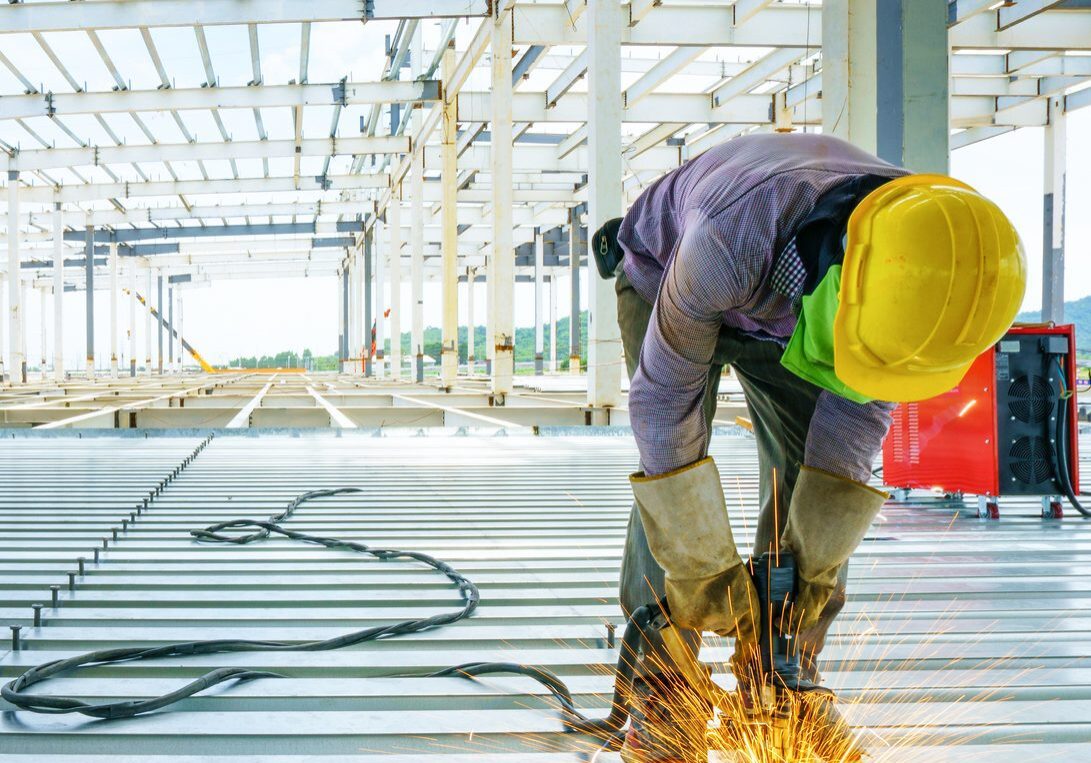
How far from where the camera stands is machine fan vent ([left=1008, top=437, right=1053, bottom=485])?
4195mm

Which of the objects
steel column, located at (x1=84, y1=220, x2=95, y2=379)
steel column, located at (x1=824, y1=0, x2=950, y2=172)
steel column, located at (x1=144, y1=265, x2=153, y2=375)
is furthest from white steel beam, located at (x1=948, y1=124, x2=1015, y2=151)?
steel column, located at (x1=144, y1=265, x2=153, y2=375)

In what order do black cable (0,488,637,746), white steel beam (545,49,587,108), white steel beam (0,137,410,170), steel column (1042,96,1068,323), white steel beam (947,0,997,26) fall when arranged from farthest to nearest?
white steel beam (0,137,410,170) < steel column (1042,96,1068,323) < white steel beam (545,49,587,108) < white steel beam (947,0,997,26) < black cable (0,488,637,746)

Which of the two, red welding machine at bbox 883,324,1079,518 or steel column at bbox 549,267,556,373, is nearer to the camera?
red welding machine at bbox 883,324,1079,518

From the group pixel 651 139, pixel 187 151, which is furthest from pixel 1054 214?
pixel 187 151

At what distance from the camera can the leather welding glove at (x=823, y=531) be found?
5.35 ft

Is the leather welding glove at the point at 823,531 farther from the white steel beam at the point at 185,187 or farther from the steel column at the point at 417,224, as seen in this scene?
the white steel beam at the point at 185,187

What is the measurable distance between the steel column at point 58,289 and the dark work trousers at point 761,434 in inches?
812

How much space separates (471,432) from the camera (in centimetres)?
745

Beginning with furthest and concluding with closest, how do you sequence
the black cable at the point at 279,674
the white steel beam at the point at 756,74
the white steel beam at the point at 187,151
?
the white steel beam at the point at 187,151 → the white steel beam at the point at 756,74 → the black cable at the point at 279,674

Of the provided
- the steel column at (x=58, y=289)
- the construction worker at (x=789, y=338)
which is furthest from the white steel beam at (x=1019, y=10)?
the steel column at (x=58, y=289)

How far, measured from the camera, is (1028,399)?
432 cm

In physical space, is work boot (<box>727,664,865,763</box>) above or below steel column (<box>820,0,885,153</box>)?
below

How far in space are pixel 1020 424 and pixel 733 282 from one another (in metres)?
3.47

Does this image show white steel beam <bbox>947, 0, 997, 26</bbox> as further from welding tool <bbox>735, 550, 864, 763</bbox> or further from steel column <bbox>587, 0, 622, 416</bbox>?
welding tool <bbox>735, 550, 864, 763</bbox>
